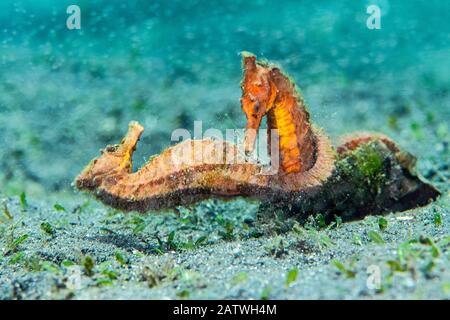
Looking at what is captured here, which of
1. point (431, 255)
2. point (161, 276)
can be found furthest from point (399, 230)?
point (161, 276)

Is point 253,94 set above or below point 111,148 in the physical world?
above

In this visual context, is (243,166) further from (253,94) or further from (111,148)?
(111,148)

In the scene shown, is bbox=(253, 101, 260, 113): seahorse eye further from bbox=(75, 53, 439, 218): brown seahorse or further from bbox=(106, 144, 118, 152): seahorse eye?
bbox=(106, 144, 118, 152): seahorse eye

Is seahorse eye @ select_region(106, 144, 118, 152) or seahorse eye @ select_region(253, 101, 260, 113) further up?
seahorse eye @ select_region(253, 101, 260, 113)

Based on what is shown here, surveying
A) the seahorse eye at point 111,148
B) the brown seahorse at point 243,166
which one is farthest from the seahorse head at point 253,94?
the seahorse eye at point 111,148

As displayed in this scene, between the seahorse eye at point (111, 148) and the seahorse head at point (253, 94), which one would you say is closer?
the seahorse head at point (253, 94)

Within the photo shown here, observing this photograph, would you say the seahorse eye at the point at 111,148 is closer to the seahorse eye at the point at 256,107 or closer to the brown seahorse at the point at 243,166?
the brown seahorse at the point at 243,166

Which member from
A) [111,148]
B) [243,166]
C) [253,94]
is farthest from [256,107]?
[111,148]

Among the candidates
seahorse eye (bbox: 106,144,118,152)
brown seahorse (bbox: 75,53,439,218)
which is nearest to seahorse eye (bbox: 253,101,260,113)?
A: brown seahorse (bbox: 75,53,439,218)
